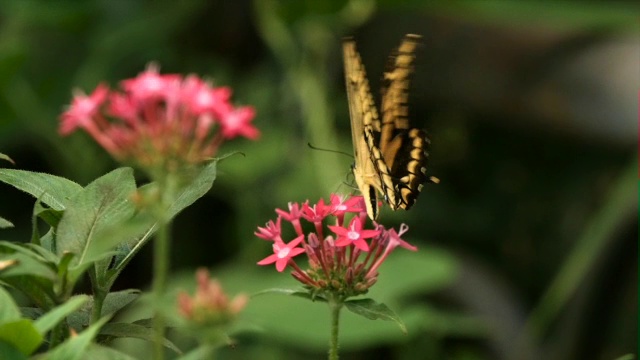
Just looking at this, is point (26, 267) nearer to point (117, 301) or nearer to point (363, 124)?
point (117, 301)

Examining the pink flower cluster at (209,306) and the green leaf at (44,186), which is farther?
the green leaf at (44,186)

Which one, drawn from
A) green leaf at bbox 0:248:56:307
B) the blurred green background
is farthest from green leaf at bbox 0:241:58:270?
the blurred green background

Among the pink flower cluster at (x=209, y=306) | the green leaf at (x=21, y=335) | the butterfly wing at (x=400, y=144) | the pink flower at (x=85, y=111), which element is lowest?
the butterfly wing at (x=400, y=144)

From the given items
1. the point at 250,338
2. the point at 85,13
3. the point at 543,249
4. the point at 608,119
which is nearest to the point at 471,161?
the point at 543,249

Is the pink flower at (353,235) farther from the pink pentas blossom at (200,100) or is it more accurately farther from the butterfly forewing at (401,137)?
the butterfly forewing at (401,137)

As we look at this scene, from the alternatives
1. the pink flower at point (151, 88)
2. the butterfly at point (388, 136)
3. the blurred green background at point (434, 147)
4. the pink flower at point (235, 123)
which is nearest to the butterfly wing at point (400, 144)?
the butterfly at point (388, 136)

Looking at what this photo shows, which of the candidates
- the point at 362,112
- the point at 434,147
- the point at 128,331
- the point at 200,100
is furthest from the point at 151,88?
the point at 434,147

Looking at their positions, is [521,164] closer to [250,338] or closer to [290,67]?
[290,67]
